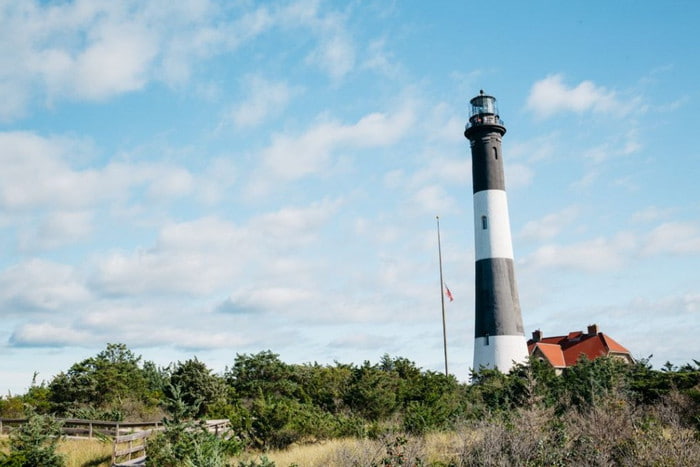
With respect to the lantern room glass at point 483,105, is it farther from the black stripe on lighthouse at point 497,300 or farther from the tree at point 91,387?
the tree at point 91,387

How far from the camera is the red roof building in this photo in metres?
49.3

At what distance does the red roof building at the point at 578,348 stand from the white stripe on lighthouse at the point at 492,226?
1468 centimetres

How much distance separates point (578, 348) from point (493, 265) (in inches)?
733

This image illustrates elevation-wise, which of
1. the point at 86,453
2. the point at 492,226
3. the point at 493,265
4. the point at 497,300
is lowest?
the point at 86,453

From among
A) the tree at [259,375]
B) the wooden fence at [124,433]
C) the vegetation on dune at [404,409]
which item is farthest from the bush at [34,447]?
the tree at [259,375]

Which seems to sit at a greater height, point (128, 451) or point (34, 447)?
point (34, 447)

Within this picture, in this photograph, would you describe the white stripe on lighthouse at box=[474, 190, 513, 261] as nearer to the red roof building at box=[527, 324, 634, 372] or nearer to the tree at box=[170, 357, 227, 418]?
the red roof building at box=[527, 324, 634, 372]

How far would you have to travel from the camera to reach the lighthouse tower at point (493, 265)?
1452 inches

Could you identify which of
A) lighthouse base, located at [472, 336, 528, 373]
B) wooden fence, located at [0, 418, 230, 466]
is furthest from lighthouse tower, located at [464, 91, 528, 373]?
wooden fence, located at [0, 418, 230, 466]

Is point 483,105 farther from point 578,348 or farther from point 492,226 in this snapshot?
point 578,348

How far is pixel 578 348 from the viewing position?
51.0 m

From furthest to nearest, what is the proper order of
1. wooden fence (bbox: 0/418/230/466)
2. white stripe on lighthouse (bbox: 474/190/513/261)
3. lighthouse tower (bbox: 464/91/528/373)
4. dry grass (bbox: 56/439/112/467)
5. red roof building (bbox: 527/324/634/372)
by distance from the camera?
red roof building (bbox: 527/324/634/372), white stripe on lighthouse (bbox: 474/190/513/261), lighthouse tower (bbox: 464/91/528/373), dry grass (bbox: 56/439/112/467), wooden fence (bbox: 0/418/230/466)

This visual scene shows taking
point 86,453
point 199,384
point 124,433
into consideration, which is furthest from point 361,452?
point 199,384

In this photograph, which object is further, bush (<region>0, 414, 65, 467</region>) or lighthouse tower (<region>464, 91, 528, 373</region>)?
lighthouse tower (<region>464, 91, 528, 373</region>)
